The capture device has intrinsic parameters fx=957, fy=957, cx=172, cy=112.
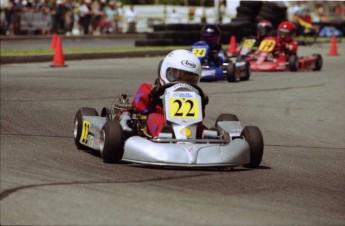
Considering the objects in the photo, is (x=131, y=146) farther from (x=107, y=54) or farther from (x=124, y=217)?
(x=107, y=54)

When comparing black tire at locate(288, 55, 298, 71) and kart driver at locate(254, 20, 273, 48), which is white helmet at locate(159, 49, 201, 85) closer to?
black tire at locate(288, 55, 298, 71)

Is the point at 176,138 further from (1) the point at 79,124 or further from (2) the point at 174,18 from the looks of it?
(2) the point at 174,18

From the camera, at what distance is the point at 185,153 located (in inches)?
280

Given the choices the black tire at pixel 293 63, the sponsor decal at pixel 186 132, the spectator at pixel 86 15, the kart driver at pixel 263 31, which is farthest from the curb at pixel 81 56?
the sponsor decal at pixel 186 132

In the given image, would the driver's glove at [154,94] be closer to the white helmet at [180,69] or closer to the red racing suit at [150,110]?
the red racing suit at [150,110]

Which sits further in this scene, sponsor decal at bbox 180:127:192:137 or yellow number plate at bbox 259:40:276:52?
yellow number plate at bbox 259:40:276:52

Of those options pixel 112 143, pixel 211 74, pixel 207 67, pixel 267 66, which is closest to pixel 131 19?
pixel 267 66

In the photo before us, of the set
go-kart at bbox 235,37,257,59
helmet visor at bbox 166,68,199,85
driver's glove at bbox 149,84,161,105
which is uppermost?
helmet visor at bbox 166,68,199,85

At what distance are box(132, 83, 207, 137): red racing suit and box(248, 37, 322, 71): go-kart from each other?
1124 centimetres

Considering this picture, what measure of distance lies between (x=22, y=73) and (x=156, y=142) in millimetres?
10006

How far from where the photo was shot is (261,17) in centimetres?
2978

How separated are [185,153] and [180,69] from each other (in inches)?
45.6

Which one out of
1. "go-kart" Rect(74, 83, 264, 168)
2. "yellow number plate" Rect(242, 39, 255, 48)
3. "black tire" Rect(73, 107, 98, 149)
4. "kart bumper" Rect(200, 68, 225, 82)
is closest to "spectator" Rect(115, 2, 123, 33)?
"yellow number plate" Rect(242, 39, 255, 48)

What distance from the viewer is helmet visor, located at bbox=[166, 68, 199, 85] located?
8.08 metres
